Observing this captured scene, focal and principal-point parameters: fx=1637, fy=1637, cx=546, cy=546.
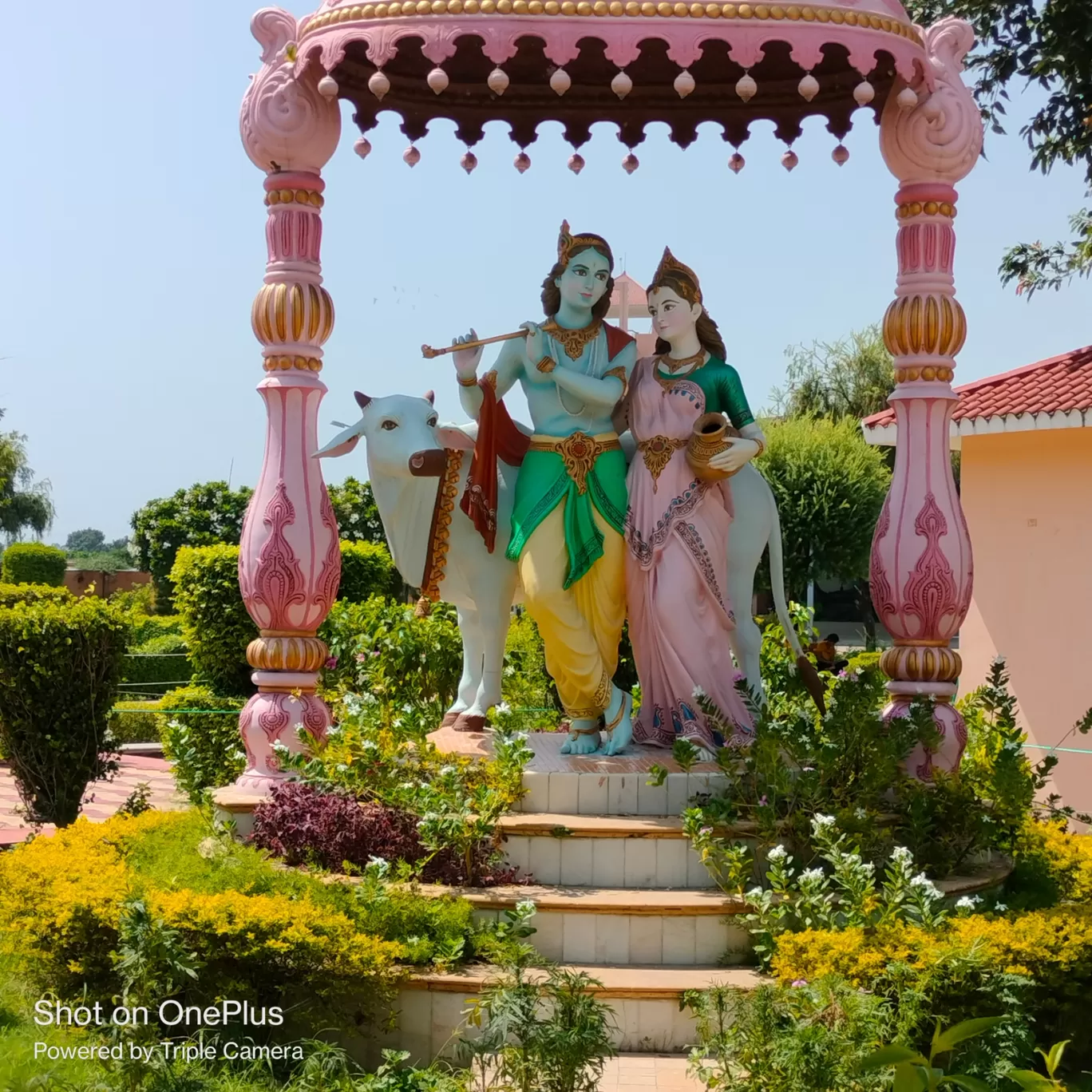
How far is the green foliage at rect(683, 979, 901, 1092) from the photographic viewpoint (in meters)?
4.78

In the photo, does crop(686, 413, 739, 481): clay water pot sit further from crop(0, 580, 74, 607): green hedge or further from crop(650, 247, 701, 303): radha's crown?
crop(0, 580, 74, 607): green hedge

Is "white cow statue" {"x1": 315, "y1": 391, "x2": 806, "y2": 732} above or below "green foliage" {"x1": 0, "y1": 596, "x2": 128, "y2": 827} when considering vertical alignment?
above

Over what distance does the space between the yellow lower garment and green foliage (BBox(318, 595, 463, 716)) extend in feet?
5.99

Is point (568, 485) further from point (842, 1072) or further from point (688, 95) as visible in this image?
point (842, 1072)

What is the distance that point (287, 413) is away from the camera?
7.07 metres

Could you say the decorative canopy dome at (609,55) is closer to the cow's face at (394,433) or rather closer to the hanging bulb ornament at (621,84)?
the hanging bulb ornament at (621,84)

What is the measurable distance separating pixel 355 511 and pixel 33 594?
17.6 metres

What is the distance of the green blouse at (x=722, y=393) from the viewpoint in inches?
287

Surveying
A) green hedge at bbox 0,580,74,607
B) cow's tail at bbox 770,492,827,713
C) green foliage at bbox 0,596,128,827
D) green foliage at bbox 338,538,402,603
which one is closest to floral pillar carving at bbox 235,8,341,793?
cow's tail at bbox 770,492,827,713

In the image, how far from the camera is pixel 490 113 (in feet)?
26.5

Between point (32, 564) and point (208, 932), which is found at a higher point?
point (32, 564)

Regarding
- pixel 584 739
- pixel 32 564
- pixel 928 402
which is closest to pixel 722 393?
pixel 928 402

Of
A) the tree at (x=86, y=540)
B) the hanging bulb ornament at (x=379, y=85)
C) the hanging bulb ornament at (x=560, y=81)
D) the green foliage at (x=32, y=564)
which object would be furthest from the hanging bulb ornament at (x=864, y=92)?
the tree at (x=86, y=540)

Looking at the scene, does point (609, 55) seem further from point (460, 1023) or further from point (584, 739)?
point (460, 1023)
